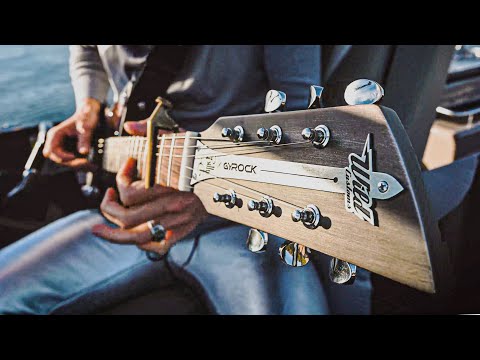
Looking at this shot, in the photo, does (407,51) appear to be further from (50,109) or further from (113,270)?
(50,109)

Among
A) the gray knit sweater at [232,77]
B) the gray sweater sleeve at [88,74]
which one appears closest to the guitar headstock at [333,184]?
the gray knit sweater at [232,77]

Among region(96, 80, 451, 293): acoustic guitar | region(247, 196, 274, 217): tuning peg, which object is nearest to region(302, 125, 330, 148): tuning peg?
region(96, 80, 451, 293): acoustic guitar

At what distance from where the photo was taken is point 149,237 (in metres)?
0.84

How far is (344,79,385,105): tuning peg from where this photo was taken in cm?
40

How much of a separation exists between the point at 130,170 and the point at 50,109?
94 centimetres

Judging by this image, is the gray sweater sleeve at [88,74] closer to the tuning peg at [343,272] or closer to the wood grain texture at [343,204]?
the wood grain texture at [343,204]

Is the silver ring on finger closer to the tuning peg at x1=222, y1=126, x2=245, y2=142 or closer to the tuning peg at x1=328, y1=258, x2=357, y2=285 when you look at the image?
the tuning peg at x1=222, y1=126, x2=245, y2=142

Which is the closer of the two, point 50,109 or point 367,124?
point 367,124

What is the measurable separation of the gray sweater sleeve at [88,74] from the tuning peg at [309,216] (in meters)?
1.09

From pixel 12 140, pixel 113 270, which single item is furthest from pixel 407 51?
pixel 12 140

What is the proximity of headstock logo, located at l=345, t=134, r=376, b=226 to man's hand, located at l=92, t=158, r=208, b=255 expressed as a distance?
41 centimetres

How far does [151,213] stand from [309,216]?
0.44 metres

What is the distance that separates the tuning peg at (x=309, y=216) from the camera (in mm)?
473
